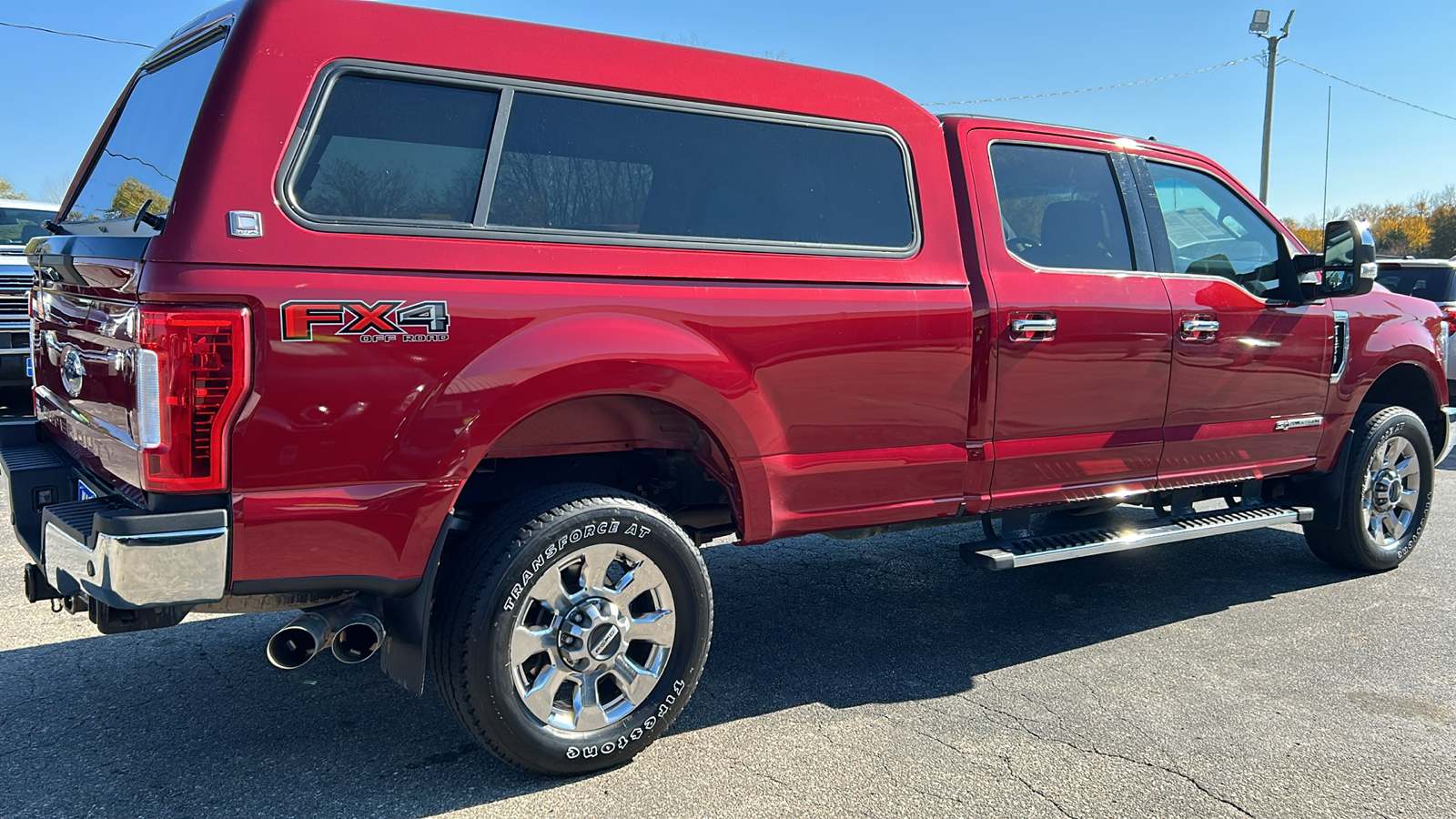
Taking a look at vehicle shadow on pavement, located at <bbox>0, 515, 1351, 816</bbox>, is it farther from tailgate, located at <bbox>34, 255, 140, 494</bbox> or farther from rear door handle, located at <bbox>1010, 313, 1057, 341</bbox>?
rear door handle, located at <bbox>1010, 313, 1057, 341</bbox>

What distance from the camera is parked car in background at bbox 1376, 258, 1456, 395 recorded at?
32.6 ft

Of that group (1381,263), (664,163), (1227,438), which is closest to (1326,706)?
(1227,438)

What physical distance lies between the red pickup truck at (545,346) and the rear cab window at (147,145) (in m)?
0.02

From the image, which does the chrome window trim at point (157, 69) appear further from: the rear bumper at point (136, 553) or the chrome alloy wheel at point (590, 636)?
the chrome alloy wheel at point (590, 636)

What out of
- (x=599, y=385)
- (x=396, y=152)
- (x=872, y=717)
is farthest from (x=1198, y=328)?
(x=396, y=152)

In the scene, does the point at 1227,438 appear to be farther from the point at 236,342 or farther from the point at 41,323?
the point at 41,323

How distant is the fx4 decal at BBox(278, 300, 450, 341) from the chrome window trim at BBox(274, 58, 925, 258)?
0.68 ft

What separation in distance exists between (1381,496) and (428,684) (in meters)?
4.74

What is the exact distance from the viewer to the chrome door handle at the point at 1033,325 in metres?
3.87

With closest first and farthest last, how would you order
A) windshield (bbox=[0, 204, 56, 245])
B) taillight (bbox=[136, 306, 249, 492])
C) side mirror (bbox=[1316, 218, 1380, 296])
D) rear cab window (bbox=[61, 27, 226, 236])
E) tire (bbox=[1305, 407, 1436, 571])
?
1. taillight (bbox=[136, 306, 249, 492])
2. rear cab window (bbox=[61, 27, 226, 236])
3. side mirror (bbox=[1316, 218, 1380, 296])
4. tire (bbox=[1305, 407, 1436, 571])
5. windshield (bbox=[0, 204, 56, 245])

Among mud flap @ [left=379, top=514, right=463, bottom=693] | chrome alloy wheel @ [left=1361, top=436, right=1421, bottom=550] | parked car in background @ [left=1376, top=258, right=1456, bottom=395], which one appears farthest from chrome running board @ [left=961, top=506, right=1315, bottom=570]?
parked car in background @ [left=1376, top=258, right=1456, bottom=395]

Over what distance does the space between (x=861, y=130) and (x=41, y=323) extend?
2.84 meters

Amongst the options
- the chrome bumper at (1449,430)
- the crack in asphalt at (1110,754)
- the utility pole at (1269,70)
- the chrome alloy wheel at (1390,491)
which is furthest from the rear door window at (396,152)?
the utility pole at (1269,70)

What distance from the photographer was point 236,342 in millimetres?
2479
